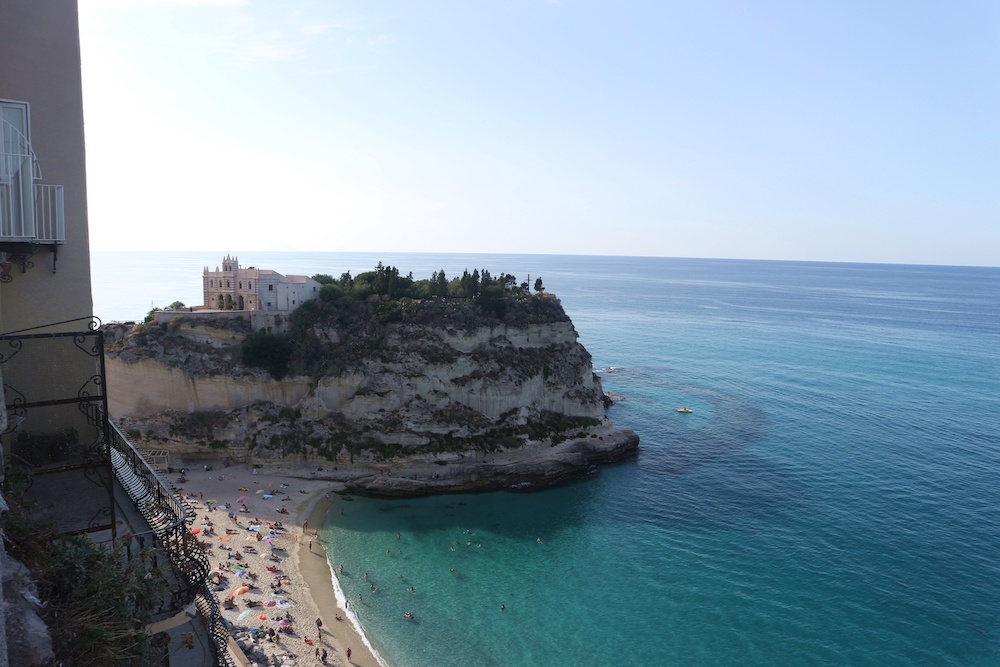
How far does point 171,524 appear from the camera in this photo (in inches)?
368

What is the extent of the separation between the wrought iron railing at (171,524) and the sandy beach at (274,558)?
52.1ft

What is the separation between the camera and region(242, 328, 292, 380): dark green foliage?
44500mm

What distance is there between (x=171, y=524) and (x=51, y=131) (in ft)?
22.4

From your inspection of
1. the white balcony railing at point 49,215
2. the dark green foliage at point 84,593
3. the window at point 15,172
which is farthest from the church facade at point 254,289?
the dark green foliage at point 84,593

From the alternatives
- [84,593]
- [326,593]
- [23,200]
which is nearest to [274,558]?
[326,593]

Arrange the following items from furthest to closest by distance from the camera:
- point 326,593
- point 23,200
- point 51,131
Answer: point 326,593, point 51,131, point 23,200

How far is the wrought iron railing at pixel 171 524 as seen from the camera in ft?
28.7

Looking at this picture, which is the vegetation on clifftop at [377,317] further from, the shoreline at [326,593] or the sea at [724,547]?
the shoreline at [326,593]

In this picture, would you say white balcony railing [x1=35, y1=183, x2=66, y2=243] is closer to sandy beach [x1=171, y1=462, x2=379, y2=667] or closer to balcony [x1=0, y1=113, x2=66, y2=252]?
balcony [x1=0, y1=113, x2=66, y2=252]

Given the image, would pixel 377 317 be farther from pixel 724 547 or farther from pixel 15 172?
pixel 15 172

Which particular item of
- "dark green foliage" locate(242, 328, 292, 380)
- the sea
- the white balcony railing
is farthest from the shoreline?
the white balcony railing

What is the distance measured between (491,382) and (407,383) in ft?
21.9

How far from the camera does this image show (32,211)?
853cm

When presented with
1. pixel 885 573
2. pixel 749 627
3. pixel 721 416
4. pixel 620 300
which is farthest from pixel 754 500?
pixel 620 300
